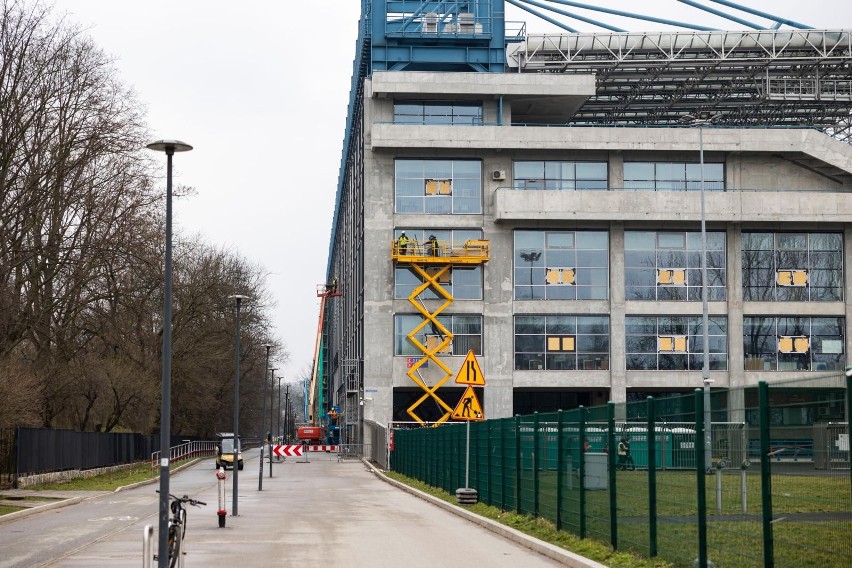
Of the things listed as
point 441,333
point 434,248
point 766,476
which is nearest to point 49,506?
point 766,476

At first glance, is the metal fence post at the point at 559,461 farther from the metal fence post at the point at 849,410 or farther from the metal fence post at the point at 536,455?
the metal fence post at the point at 849,410

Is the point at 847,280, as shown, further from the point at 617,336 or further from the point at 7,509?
the point at 7,509

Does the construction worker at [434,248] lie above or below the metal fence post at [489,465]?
above

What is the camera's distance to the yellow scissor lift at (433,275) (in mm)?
64625

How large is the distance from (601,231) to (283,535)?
46121 mm

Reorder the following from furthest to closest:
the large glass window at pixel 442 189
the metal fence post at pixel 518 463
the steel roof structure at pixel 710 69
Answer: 1. the large glass window at pixel 442 189
2. the steel roof structure at pixel 710 69
3. the metal fence post at pixel 518 463

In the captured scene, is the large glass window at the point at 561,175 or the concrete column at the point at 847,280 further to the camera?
the large glass window at the point at 561,175

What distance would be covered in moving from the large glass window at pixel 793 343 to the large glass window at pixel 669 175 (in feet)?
27.6

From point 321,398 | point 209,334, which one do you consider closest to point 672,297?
point 209,334

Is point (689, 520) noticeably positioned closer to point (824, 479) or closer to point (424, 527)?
point (824, 479)

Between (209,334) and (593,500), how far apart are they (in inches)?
2263

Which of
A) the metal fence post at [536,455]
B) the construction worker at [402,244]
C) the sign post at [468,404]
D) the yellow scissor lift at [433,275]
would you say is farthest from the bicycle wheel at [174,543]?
the construction worker at [402,244]

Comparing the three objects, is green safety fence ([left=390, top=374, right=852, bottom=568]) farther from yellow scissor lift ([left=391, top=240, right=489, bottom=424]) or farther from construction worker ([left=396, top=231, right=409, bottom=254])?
construction worker ([left=396, top=231, right=409, bottom=254])

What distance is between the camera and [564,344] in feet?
214
